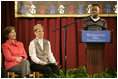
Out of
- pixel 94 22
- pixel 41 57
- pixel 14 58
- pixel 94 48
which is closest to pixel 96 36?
pixel 94 48

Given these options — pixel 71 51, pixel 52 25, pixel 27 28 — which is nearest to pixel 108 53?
pixel 71 51

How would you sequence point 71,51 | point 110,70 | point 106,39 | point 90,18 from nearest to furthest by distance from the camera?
point 106,39 < point 90,18 < point 110,70 < point 71,51

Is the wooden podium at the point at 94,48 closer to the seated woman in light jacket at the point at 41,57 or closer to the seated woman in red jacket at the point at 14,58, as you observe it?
the seated woman in light jacket at the point at 41,57

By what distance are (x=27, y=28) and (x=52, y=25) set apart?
0.63 meters

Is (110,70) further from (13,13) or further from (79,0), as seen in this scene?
(13,13)

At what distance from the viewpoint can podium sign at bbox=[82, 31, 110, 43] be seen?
2.98m

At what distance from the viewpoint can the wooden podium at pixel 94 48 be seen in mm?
2988

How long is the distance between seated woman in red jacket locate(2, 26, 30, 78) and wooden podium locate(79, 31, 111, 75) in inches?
42.4

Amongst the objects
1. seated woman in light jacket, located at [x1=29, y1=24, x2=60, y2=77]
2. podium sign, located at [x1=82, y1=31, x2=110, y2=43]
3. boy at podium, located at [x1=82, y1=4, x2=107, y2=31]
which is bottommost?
seated woman in light jacket, located at [x1=29, y1=24, x2=60, y2=77]

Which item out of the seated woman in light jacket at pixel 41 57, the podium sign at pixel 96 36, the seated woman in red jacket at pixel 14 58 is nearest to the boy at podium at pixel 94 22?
the podium sign at pixel 96 36

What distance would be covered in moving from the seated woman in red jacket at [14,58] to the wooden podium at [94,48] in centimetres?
108

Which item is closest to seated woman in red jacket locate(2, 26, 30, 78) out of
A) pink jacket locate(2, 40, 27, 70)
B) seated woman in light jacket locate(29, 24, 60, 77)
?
pink jacket locate(2, 40, 27, 70)

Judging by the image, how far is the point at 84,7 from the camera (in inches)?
171

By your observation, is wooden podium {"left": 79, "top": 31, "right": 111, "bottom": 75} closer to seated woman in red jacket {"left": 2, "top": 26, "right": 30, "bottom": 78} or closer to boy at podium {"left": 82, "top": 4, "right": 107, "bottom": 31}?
boy at podium {"left": 82, "top": 4, "right": 107, "bottom": 31}
